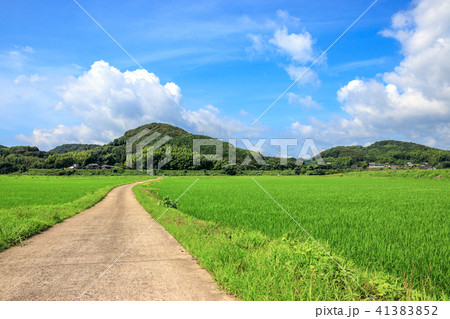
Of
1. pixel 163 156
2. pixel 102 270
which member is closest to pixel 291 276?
pixel 102 270

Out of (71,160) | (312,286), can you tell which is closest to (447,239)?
(312,286)

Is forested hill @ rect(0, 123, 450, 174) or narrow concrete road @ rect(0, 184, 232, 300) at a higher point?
forested hill @ rect(0, 123, 450, 174)

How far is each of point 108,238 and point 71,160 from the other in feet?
415

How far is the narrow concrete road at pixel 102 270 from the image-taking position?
14.4 ft

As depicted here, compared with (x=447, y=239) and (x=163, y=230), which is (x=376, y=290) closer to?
(x=447, y=239)

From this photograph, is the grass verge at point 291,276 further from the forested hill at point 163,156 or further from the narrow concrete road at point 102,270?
the forested hill at point 163,156

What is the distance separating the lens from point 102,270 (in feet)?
18.3

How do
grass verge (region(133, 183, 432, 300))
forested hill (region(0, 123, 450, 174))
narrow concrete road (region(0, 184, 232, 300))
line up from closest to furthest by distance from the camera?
1. grass verge (region(133, 183, 432, 300))
2. narrow concrete road (region(0, 184, 232, 300))
3. forested hill (region(0, 123, 450, 174))

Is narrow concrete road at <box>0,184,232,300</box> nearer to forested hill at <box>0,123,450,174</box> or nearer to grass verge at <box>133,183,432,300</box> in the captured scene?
grass verge at <box>133,183,432,300</box>

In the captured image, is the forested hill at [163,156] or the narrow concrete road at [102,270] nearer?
the narrow concrete road at [102,270]

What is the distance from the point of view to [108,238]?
347 inches

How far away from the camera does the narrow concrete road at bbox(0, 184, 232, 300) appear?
440cm

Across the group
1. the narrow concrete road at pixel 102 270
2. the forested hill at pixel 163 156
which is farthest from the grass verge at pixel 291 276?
the forested hill at pixel 163 156

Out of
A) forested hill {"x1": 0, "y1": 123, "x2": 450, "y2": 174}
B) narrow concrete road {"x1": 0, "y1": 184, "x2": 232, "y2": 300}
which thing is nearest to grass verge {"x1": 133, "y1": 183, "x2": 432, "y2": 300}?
narrow concrete road {"x1": 0, "y1": 184, "x2": 232, "y2": 300}
